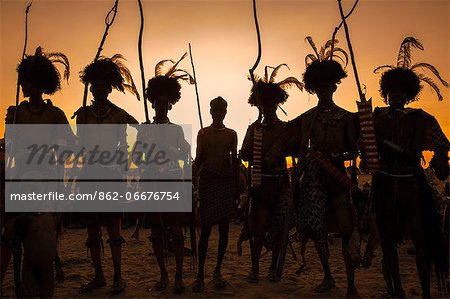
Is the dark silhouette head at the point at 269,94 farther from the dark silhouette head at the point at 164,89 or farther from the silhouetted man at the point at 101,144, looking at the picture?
the silhouetted man at the point at 101,144

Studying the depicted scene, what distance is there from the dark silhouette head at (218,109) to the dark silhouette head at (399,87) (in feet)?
6.93

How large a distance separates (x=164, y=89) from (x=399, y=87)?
3.22 m

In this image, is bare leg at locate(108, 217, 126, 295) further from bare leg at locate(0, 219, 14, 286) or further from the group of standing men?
bare leg at locate(0, 219, 14, 286)

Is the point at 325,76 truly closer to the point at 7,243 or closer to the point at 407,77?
the point at 407,77

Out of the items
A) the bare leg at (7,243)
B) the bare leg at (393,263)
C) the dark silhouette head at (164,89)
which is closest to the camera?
the bare leg at (7,243)

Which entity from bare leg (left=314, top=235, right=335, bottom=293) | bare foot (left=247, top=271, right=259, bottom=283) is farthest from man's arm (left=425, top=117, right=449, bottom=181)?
bare foot (left=247, top=271, right=259, bottom=283)

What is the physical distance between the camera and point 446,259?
4785 mm

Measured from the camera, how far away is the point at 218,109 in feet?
19.4

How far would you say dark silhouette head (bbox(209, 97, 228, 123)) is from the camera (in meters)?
5.91

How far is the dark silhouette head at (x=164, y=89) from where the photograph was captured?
6199 millimetres

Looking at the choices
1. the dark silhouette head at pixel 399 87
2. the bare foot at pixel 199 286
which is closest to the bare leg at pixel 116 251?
the bare foot at pixel 199 286

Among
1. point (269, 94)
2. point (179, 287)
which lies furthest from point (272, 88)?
point (179, 287)

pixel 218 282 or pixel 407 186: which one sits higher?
pixel 407 186

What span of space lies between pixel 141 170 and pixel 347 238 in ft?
9.25
